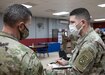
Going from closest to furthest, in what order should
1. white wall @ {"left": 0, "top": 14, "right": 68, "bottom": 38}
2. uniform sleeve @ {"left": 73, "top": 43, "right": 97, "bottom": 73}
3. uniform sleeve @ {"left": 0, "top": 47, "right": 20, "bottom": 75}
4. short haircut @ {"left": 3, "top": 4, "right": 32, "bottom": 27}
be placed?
uniform sleeve @ {"left": 0, "top": 47, "right": 20, "bottom": 75}
short haircut @ {"left": 3, "top": 4, "right": 32, "bottom": 27}
uniform sleeve @ {"left": 73, "top": 43, "right": 97, "bottom": 73}
white wall @ {"left": 0, "top": 14, "right": 68, "bottom": 38}

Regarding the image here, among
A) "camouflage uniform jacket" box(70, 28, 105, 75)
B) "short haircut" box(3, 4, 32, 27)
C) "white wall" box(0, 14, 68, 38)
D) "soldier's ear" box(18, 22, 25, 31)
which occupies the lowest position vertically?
"white wall" box(0, 14, 68, 38)

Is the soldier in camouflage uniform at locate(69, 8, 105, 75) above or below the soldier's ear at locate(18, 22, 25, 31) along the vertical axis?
below

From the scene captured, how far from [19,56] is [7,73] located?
0.46 feet

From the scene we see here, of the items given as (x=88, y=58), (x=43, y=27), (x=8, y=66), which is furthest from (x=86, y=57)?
(x=43, y=27)

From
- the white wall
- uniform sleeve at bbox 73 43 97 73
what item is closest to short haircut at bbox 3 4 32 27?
uniform sleeve at bbox 73 43 97 73

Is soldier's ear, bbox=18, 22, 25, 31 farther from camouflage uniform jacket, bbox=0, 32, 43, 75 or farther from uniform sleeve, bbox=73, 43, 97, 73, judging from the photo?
uniform sleeve, bbox=73, 43, 97, 73

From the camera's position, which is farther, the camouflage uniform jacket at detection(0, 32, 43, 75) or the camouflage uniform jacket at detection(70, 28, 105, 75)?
the camouflage uniform jacket at detection(70, 28, 105, 75)

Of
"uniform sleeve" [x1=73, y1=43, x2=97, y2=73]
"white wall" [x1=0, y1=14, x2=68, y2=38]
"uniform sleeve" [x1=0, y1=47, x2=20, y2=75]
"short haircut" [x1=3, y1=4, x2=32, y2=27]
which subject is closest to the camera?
"uniform sleeve" [x1=0, y1=47, x2=20, y2=75]

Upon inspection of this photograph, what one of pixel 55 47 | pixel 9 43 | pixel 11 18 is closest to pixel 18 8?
pixel 11 18

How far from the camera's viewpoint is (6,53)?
1343mm

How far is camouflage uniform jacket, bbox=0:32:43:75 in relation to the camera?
1.32 meters

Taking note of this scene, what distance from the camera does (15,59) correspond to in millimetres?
1330

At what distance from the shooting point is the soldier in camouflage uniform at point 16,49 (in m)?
1.32

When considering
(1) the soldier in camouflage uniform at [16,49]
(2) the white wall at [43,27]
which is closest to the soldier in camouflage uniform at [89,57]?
(1) the soldier in camouflage uniform at [16,49]
